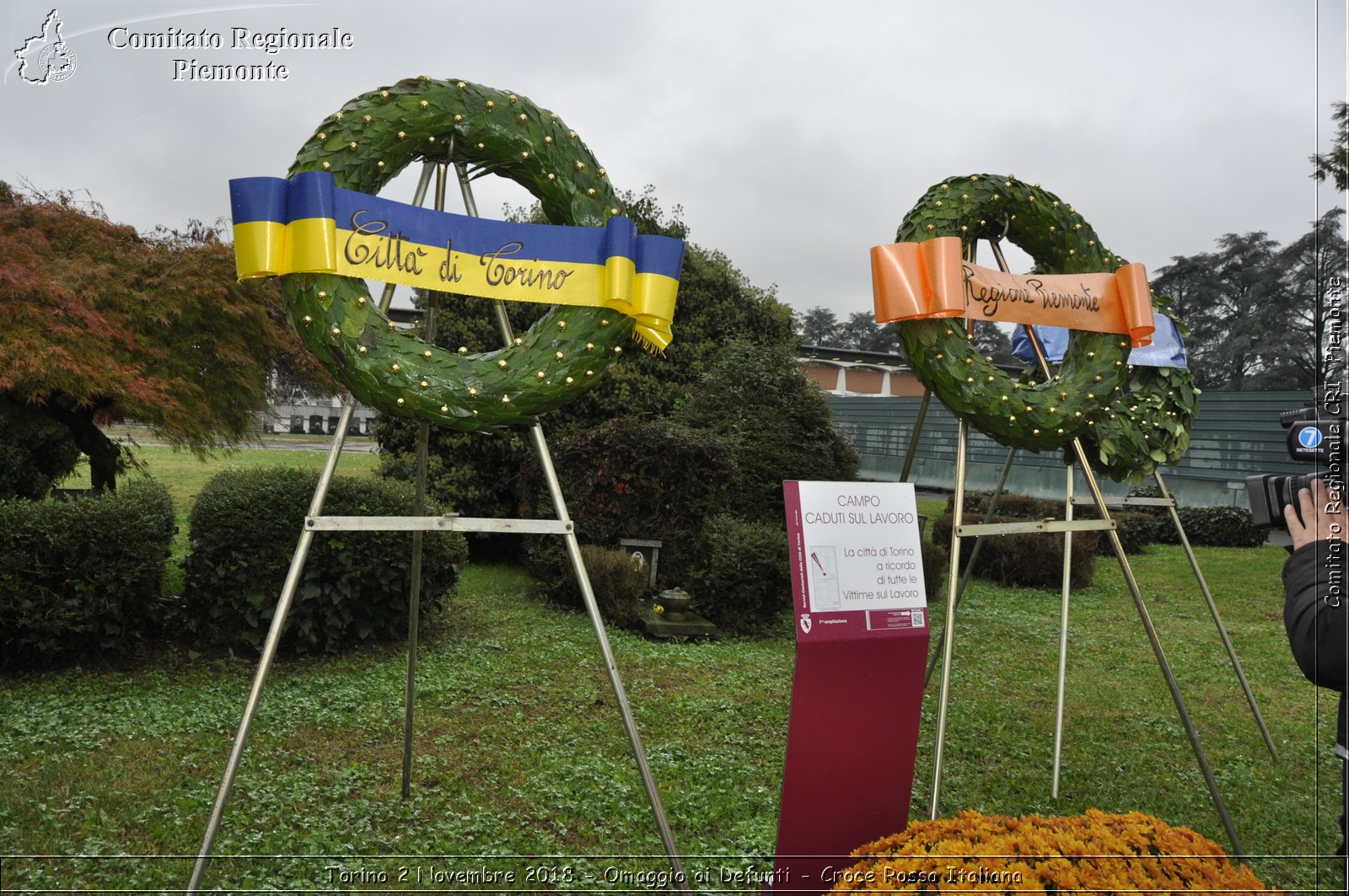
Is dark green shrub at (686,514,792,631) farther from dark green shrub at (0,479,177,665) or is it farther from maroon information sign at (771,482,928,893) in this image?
maroon information sign at (771,482,928,893)

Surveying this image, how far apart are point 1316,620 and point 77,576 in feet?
17.7

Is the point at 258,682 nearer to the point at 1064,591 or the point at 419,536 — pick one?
the point at 419,536

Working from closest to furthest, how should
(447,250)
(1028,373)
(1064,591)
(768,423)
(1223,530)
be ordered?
1. (447,250)
2. (1028,373)
3. (1064,591)
4. (768,423)
5. (1223,530)

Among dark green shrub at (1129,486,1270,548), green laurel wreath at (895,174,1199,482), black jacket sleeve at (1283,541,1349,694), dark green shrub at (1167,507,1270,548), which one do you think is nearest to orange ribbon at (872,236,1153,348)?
green laurel wreath at (895,174,1199,482)

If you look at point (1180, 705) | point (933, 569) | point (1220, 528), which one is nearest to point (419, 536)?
point (1180, 705)

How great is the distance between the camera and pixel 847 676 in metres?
2.48

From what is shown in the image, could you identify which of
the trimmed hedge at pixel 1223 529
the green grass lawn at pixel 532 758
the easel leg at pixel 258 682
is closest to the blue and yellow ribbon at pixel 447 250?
the easel leg at pixel 258 682

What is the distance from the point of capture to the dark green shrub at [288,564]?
16.6 feet

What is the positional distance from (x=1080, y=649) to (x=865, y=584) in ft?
17.4

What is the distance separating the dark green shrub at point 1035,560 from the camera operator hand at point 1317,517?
752cm

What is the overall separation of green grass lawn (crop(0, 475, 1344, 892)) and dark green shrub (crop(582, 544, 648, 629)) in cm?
34

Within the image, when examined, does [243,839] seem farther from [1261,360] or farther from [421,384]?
[1261,360]

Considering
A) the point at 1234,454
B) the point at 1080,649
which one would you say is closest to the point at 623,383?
the point at 1080,649

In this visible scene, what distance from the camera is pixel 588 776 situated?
385 cm
